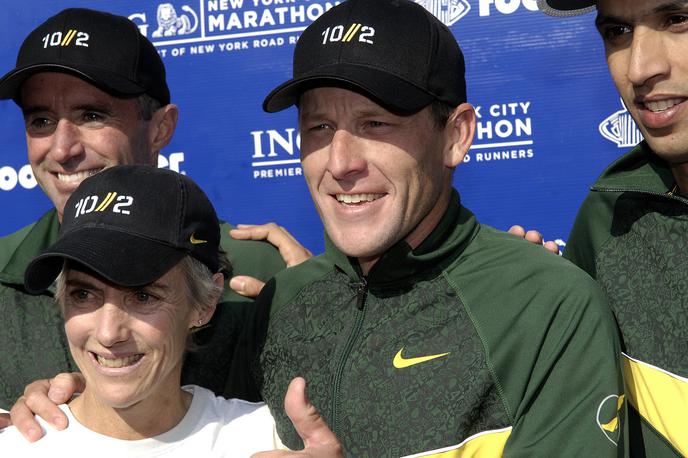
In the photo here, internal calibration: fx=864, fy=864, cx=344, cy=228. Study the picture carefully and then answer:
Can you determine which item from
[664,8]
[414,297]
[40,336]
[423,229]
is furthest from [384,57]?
[40,336]

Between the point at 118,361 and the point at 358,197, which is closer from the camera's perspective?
the point at 118,361

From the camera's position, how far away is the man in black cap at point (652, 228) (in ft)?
5.83

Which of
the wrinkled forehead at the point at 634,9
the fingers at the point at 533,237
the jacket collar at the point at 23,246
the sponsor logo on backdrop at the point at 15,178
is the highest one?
the wrinkled forehead at the point at 634,9

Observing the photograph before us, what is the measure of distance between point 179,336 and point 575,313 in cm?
76

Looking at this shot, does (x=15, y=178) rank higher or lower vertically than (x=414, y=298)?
lower

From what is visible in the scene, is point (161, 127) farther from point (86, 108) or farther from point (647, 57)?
point (647, 57)

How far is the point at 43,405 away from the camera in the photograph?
1665 millimetres

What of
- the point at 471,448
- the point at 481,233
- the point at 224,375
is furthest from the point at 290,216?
the point at 471,448

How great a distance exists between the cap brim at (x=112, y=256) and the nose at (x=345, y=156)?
13.6 inches

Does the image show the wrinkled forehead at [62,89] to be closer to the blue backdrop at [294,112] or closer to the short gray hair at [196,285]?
the short gray hair at [196,285]

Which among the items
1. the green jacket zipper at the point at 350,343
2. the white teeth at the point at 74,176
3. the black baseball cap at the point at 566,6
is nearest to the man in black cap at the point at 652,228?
the black baseball cap at the point at 566,6

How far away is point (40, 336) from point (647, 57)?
1.49 metres

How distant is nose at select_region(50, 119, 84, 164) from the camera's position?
212 cm

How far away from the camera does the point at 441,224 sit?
5.80ft
